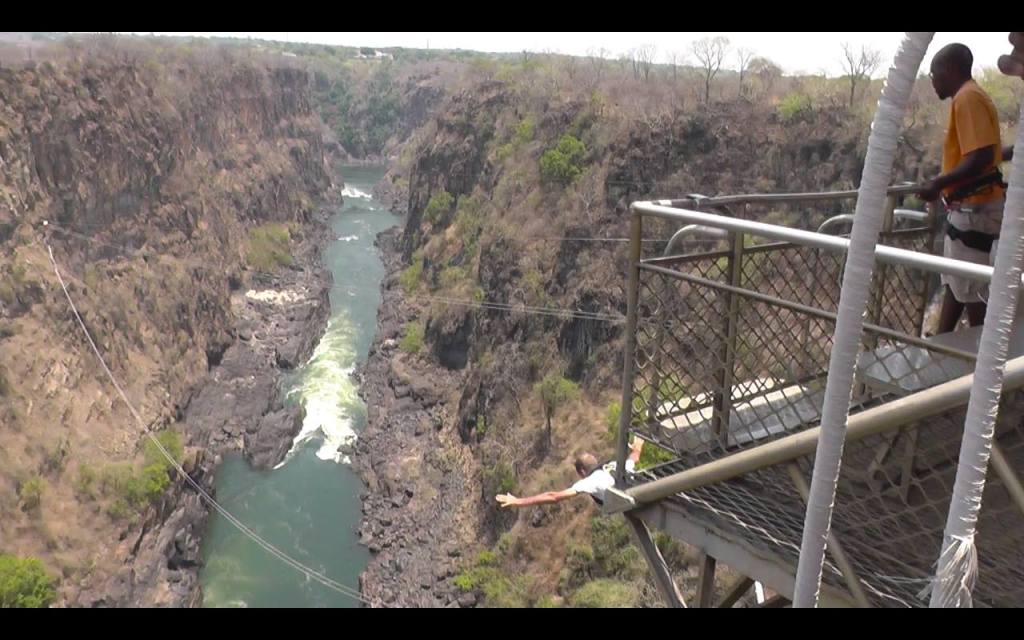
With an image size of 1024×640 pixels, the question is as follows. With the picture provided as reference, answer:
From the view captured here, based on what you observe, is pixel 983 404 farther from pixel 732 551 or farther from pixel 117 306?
pixel 117 306

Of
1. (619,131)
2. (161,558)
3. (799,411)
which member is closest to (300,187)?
(619,131)

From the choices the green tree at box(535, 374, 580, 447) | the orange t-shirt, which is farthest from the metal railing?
the green tree at box(535, 374, 580, 447)

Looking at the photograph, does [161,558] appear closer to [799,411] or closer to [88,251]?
[88,251]

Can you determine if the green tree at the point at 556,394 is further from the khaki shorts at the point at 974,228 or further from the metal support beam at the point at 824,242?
the metal support beam at the point at 824,242

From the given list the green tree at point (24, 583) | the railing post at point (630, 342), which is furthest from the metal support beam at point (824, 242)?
the green tree at point (24, 583)

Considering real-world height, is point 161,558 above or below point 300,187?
below

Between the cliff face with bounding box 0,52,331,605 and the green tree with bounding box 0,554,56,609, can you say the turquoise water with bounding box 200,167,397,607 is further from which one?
the green tree with bounding box 0,554,56,609
